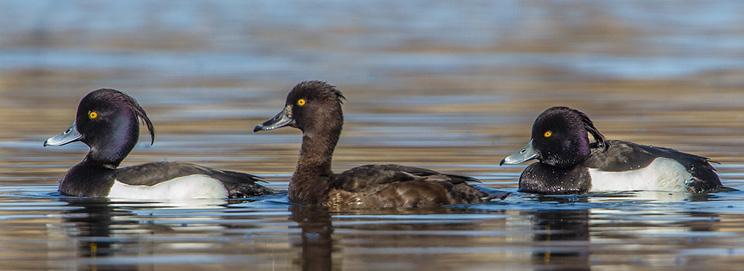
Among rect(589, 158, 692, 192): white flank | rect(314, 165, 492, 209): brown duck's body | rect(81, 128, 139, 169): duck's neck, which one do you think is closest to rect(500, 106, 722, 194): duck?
rect(589, 158, 692, 192): white flank

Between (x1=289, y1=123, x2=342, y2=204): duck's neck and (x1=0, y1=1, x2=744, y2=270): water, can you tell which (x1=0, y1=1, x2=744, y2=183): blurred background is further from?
(x1=289, y1=123, x2=342, y2=204): duck's neck

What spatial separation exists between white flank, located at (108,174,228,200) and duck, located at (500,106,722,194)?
2240 mm

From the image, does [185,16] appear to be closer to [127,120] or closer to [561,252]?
[127,120]

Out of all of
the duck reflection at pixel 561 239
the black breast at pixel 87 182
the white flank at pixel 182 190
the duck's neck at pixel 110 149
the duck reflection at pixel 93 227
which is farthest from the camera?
the duck's neck at pixel 110 149

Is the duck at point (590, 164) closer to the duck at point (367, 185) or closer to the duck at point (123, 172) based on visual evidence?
the duck at point (367, 185)

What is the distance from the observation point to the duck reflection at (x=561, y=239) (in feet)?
28.4

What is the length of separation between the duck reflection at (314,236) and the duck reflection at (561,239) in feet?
3.71

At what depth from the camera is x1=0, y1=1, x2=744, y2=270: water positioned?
30.6 feet

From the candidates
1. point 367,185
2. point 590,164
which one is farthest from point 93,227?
point 590,164

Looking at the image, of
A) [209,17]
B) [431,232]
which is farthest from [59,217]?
[209,17]

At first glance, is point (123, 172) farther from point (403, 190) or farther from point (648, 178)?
point (648, 178)

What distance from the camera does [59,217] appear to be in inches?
439

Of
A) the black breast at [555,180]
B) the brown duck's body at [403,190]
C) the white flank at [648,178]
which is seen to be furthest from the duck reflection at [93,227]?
the white flank at [648,178]

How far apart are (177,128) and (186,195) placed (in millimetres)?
5568
